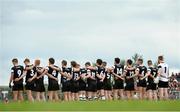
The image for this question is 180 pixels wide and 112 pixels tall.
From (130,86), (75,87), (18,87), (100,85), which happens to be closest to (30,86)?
(18,87)

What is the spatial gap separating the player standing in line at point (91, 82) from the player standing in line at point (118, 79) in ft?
2.72

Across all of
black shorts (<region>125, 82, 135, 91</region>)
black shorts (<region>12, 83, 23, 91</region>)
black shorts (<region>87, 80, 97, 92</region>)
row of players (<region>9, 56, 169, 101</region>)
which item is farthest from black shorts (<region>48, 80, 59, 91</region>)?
black shorts (<region>125, 82, 135, 91</region>)

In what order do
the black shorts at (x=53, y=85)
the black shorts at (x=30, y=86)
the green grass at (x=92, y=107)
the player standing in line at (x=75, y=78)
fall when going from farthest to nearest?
the player standing in line at (x=75, y=78)
the black shorts at (x=53, y=85)
the black shorts at (x=30, y=86)
the green grass at (x=92, y=107)

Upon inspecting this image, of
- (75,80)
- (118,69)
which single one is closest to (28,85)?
(75,80)

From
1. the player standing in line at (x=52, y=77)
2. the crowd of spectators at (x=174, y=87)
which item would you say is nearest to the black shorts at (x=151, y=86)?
the player standing in line at (x=52, y=77)

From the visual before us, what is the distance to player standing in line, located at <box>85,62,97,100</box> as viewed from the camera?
74.1ft

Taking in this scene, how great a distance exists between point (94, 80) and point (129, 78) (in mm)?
1425

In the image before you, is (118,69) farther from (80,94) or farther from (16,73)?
(16,73)

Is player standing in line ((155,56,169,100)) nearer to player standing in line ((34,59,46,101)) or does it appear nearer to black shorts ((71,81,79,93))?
black shorts ((71,81,79,93))

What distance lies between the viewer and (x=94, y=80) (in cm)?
2272

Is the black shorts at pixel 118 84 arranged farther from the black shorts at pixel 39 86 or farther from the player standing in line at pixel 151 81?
the black shorts at pixel 39 86

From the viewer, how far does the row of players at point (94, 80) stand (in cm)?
2019

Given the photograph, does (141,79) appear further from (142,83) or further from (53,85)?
(53,85)

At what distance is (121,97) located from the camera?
23.2m
